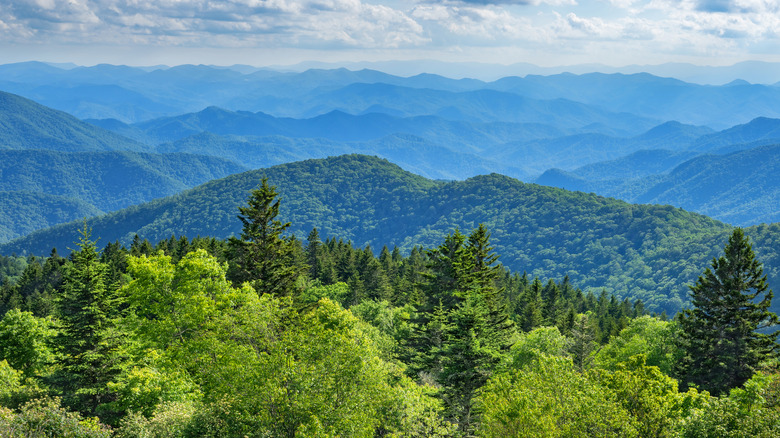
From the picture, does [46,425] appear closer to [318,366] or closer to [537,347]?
[318,366]

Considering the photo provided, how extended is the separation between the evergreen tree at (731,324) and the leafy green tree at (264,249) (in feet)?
94.9

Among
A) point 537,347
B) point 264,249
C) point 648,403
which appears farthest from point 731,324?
point 264,249

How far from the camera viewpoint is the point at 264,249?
141 feet

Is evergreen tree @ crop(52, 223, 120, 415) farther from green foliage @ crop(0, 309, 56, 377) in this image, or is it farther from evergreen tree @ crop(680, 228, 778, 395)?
evergreen tree @ crop(680, 228, 778, 395)

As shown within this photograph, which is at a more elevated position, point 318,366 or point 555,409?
point 318,366

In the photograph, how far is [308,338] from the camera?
25016mm

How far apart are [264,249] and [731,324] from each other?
33.3m

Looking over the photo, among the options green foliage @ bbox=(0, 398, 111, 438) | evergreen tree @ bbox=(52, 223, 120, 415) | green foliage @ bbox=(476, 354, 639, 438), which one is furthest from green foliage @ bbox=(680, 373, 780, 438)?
evergreen tree @ bbox=(52, 223, 120, 415)

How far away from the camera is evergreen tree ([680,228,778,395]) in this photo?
39.7m

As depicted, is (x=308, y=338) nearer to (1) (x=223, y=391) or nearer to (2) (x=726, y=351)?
(1) (x=223, y=391)

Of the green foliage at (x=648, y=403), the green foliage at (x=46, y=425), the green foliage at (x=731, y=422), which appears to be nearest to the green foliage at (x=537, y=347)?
the green foliage at (x=648, y=403)

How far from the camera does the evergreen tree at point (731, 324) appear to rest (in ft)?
130

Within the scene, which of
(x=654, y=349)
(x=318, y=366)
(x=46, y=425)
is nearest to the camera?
(x=46, y=425)

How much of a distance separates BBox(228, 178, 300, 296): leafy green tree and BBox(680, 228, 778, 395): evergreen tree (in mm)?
28916
